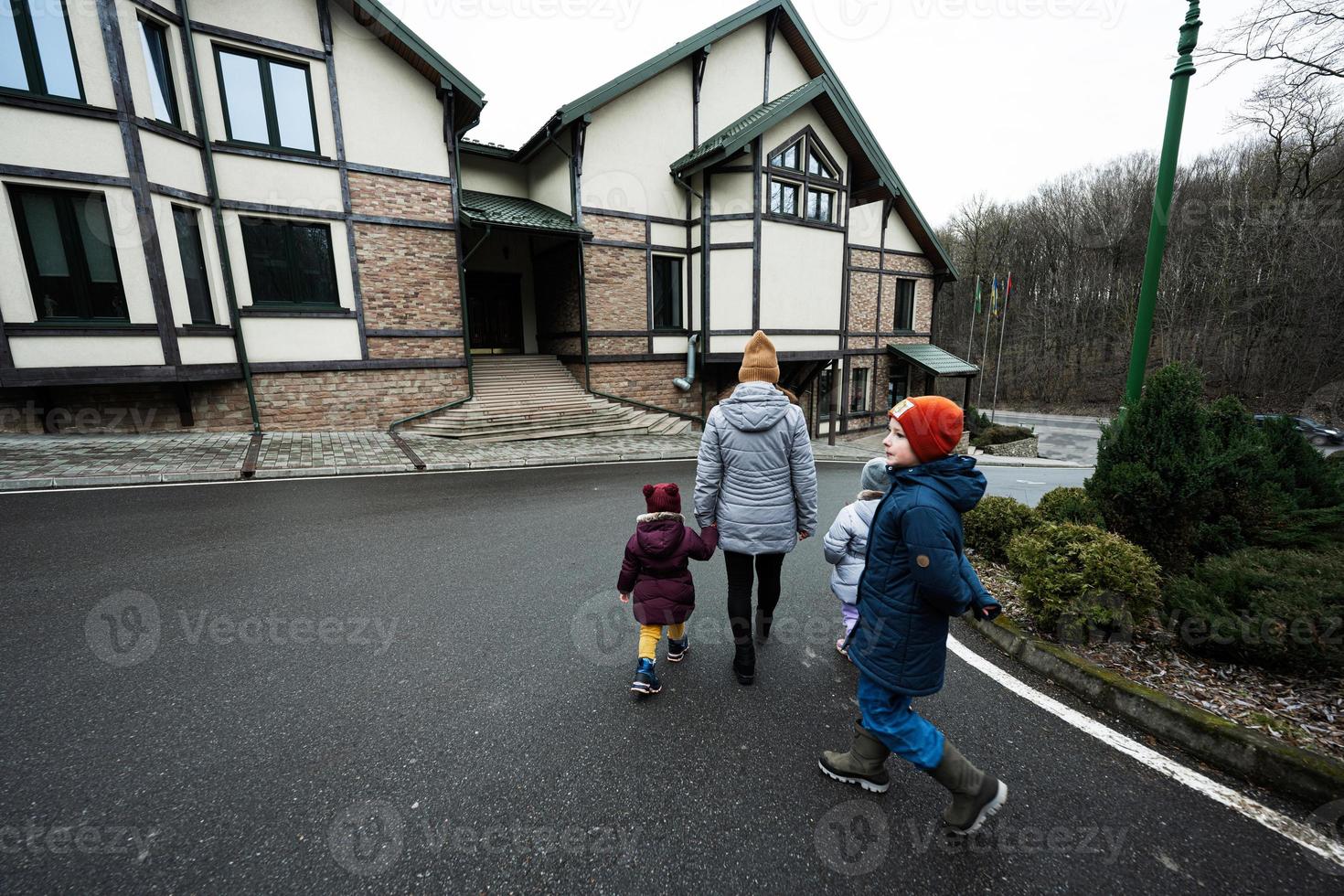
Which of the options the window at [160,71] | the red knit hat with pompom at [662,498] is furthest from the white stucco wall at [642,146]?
the red knit hat with pompom at [662,498]

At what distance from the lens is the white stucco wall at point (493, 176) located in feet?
48.3

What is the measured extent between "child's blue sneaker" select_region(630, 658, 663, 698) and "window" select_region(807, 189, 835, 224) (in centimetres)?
1504

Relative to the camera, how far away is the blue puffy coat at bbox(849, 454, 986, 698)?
6.56 feet

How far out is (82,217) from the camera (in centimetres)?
837

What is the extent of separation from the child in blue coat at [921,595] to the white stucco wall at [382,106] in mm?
12919

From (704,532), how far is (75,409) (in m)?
12.3

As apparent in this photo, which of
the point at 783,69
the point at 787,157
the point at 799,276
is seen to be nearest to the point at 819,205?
the point at 787,157

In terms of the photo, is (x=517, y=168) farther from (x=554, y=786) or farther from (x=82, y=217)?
(x=554, y=786)

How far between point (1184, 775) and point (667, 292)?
47.3ft

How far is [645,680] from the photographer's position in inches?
114

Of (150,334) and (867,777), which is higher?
(150,334)

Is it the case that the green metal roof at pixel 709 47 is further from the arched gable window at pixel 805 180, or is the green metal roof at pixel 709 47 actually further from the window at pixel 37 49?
the window at pixel 37 49

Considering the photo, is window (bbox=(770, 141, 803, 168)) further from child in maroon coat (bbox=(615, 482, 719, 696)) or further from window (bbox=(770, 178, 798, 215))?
child in maroon coat (bbox=(615, 482, 719, 696))

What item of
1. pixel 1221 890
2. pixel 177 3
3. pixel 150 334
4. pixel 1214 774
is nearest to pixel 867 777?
pixel 1221 890
